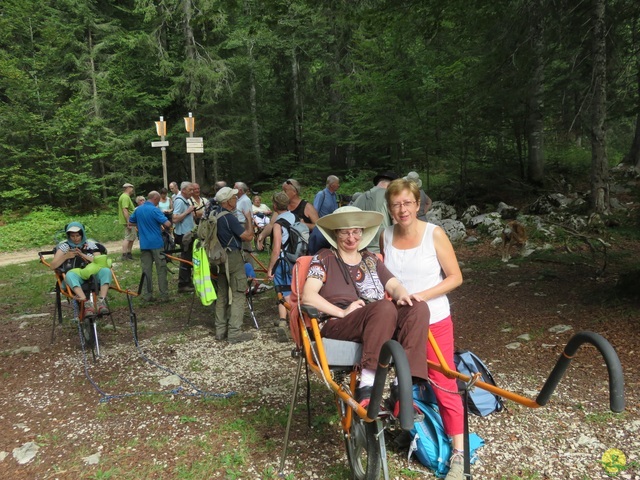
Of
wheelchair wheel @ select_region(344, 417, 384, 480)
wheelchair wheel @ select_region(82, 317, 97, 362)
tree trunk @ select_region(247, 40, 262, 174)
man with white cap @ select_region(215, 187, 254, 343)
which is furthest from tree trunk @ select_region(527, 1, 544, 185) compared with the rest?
tree trunk @ select_region(247, 40, 262, 174)

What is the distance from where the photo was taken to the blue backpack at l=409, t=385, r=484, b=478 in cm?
298

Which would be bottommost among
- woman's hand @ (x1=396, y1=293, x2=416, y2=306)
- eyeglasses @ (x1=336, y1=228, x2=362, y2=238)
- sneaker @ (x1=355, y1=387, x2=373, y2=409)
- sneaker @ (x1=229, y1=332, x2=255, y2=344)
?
sneaker @ (x1=229, y1=332, x2=255, y2=344)

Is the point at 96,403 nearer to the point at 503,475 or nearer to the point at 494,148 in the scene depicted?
the point at 503,475

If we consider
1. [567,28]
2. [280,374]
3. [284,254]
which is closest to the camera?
[280,374]

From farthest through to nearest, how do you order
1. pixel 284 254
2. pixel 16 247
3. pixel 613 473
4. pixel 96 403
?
pixel 16 247 → pixel 284 254 → pixel 96 403 → pixel 613 473

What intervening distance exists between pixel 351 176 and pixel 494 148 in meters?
8.78

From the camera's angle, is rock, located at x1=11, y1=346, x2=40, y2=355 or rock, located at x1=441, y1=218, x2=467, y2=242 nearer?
rock, located at x1=11, y1=346, x2=40, y2=355

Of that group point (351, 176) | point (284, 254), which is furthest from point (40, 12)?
point (284, 254)

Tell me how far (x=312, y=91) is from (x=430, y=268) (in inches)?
1010

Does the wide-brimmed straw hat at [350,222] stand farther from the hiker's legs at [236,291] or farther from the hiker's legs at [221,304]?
the hiker's legs at [221,304]

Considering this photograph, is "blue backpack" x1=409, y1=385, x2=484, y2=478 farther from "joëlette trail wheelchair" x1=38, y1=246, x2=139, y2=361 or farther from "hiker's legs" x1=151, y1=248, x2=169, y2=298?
"hiker's legs" x1=151, y1=248, x2=169, y2=298

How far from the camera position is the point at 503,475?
2.95 meters

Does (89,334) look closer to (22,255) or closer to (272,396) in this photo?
(272,396)

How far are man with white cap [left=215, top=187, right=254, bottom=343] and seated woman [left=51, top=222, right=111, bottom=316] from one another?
4.64 ft
